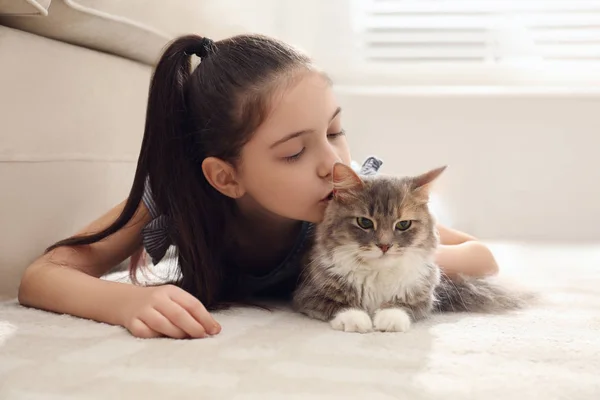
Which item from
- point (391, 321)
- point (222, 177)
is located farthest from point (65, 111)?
point (391, 321)

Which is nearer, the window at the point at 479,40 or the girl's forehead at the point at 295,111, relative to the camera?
the girl's forehead at the point at 295,111

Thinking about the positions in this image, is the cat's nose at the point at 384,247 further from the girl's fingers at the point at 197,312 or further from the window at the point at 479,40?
the window at the point at 479,40

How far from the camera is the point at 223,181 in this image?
141 centimetres

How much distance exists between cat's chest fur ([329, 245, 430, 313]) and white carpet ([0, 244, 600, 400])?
8 centimetres

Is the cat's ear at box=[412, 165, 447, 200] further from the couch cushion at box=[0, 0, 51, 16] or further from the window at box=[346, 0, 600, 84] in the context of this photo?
the window at box=[346, 0, 600, 84]

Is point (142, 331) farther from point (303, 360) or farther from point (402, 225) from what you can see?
point (402, 225)

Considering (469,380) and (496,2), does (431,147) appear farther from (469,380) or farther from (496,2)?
(469,380)

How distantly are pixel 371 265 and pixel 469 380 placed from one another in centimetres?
42

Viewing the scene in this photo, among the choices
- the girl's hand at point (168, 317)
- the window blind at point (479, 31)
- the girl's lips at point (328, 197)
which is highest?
the window blind at point (479, 31)

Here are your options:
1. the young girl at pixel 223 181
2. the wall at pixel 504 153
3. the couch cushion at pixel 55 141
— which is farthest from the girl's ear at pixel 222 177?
the wall at pixel 504 153

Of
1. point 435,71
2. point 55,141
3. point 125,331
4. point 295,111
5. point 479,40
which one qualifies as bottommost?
point 125,331

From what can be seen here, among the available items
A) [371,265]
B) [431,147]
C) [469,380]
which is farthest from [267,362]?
[431,147]

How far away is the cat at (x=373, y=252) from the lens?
3.98 feet

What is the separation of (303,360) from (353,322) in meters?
0.22
